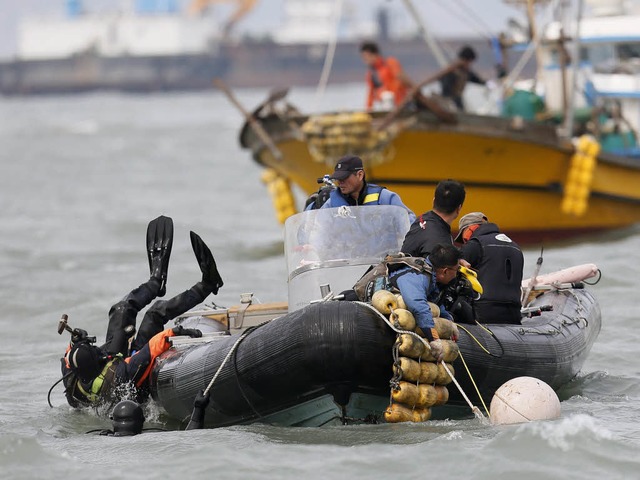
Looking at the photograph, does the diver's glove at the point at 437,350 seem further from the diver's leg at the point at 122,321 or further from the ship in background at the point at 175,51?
the ship in background at the point at 175,51

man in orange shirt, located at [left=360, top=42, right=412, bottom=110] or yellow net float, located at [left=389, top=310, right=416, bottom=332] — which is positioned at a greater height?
man in orange shirt, located at [left=360, top=42, right=412, bottom=110]

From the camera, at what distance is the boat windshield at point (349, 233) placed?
9719 mm

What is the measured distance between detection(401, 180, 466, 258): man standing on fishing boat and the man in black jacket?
765mm

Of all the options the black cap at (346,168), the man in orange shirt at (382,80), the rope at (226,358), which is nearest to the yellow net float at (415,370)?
the rope at (226,358)

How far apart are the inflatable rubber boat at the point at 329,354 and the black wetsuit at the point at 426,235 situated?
17.8 inches

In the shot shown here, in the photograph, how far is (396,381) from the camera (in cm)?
847

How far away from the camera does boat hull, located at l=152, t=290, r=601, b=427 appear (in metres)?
8.50

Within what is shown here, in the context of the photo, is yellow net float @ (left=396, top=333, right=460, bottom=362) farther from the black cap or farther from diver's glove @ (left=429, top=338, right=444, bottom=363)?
the black cap

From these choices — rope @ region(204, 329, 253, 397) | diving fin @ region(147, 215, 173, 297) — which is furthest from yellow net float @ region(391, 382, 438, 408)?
diving fin @ region(147, 215, 173, 297)

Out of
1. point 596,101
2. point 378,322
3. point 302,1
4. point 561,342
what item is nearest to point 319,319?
point 378,322

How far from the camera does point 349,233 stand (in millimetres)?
9734

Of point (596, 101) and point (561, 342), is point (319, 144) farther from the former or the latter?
point (561, 342)

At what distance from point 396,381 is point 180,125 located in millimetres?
63399

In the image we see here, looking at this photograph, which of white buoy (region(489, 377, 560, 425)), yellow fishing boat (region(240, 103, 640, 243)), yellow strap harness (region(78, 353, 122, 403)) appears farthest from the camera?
yellow fishing boat (region(240, 103, 640, 243))
